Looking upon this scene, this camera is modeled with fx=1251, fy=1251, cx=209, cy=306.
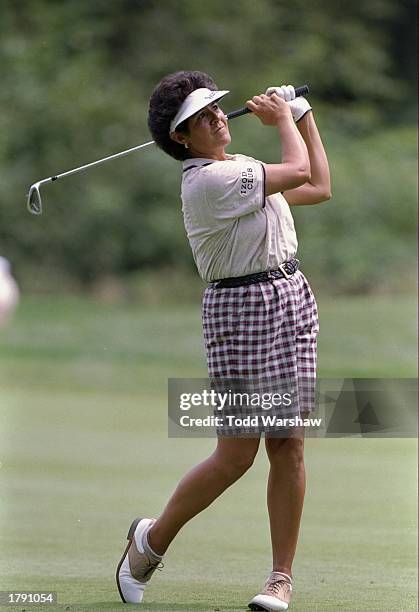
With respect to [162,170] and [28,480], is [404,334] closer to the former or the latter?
[162,170]

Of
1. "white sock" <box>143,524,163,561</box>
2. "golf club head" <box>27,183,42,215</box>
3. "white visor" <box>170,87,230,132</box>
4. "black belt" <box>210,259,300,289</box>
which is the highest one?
"white visor" <box>170,87,230,132</box>

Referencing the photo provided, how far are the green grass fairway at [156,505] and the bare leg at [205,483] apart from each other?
0.53 feet

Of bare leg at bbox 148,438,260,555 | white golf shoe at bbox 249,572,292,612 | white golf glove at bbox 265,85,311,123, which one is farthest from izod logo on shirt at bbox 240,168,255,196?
white golf shoe at bbox 249,572,292,612

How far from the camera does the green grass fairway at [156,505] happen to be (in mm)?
3105

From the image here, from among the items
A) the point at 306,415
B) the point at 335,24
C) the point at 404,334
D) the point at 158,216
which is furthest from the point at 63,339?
the point at 306,415

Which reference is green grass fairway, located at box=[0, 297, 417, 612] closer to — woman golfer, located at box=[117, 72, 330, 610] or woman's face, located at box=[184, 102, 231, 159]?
woman golfer, located at box=[117, 72, 330, 610]

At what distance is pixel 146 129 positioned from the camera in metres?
13.7

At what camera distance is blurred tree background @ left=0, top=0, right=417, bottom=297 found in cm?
1325

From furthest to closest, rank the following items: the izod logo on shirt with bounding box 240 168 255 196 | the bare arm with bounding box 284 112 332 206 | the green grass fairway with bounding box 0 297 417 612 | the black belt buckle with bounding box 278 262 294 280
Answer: the green grass fairway with bounding box 0 297 417 612 → the bare arm with bounding box 284 112 332 206 → the black belt buckle with bounding box 278 262 294 280 → the izod logo on shirt with bounding box 240 168 255 196

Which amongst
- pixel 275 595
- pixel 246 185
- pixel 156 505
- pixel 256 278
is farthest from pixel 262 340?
pixel 156 505

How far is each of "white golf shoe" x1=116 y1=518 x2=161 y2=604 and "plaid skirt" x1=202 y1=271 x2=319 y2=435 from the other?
1.21 feet

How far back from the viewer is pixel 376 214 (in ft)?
47.9

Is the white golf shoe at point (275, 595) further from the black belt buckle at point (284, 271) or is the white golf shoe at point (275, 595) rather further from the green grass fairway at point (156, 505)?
the black belt buckle at point (284, 271)

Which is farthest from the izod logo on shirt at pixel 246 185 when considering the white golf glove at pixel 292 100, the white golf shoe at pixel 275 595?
the white golf shoe at pixel 275 595
